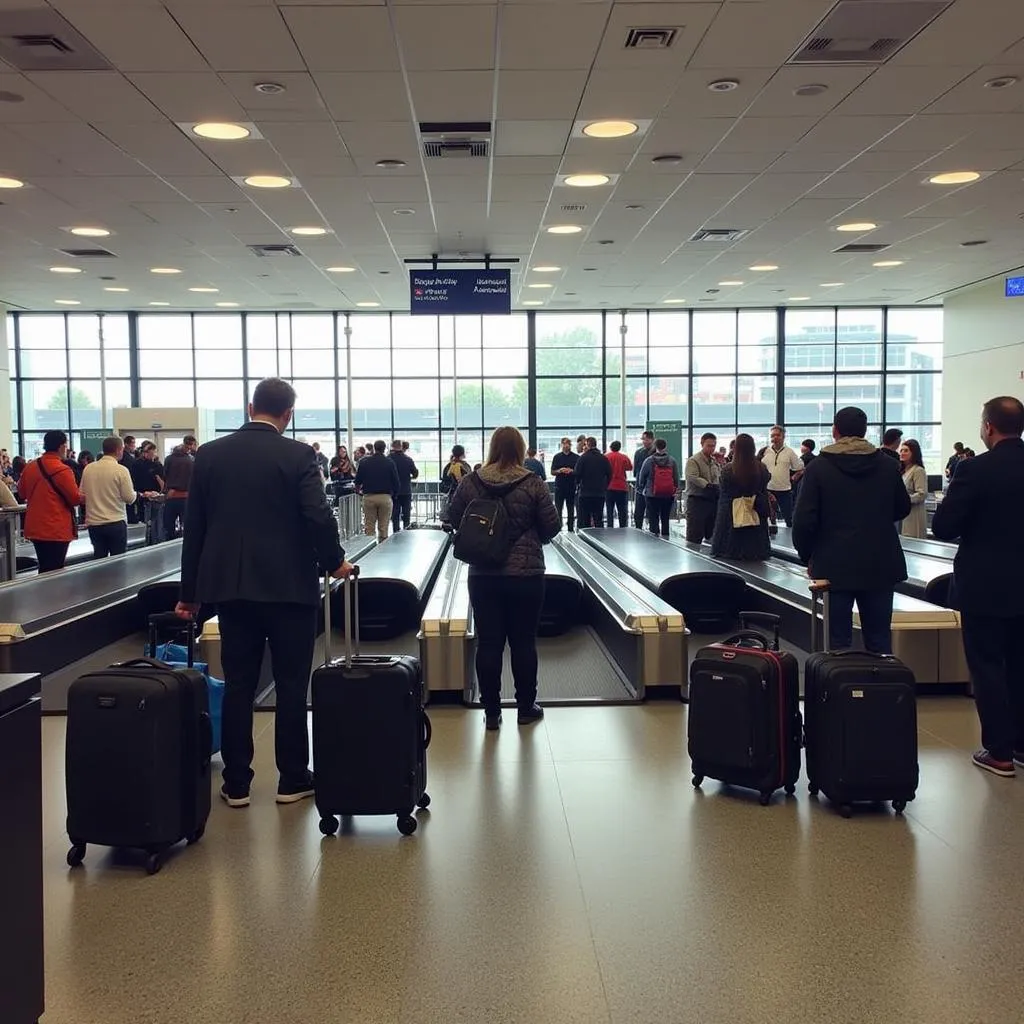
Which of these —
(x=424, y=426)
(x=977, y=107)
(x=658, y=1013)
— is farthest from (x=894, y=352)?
(x=658, y=1013)

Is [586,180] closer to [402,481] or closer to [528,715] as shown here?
[528,715]

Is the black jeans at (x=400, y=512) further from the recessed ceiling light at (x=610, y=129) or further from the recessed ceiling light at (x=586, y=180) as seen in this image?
the recessed ceiling light at (x=610, y=129)

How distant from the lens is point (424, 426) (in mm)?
23922

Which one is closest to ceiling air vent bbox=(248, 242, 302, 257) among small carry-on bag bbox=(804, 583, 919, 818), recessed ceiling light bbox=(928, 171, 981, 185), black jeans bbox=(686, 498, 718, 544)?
black jeans bbox=(686, 498, 718, 544)

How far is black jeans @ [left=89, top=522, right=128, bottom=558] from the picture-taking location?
404 inches

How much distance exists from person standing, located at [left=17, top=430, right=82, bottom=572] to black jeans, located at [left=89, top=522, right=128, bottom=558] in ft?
2.45

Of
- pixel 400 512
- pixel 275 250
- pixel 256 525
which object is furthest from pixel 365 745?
pixel 400 512

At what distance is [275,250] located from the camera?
14969 millimetres

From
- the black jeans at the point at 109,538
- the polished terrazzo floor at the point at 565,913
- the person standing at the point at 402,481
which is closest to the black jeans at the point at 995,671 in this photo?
the polished terrazzo floor at the point at 565,913

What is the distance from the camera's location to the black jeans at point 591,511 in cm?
1583

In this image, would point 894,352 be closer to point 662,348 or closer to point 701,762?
point 662,348

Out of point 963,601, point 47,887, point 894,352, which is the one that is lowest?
point 47,887

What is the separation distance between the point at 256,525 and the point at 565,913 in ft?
6.82

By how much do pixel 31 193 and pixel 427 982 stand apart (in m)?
11.2
